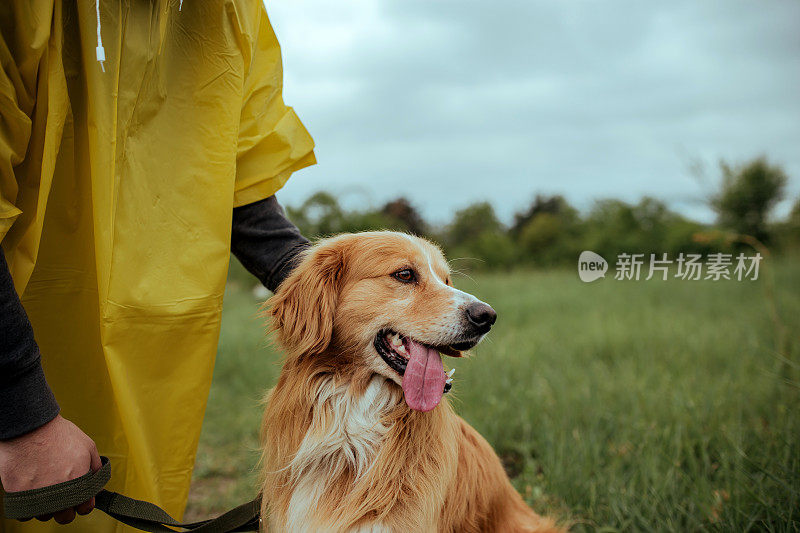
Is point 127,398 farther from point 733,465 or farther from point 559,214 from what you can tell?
point 559,214

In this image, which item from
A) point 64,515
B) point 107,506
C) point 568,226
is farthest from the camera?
point 568,226

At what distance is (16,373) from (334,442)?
39.7 inches

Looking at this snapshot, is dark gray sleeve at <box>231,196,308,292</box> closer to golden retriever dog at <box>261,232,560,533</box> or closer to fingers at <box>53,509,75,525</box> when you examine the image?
golden retriever dog at <box>261,232,560,533</box>

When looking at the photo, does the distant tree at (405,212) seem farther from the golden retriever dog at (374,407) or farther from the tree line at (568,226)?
the golden retriever dog at (374,407)

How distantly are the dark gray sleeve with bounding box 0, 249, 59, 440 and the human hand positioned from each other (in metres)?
0.03

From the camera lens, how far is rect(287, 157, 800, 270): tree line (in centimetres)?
1020

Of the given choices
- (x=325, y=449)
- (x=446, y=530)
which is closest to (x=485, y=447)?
(x=446, y=530)

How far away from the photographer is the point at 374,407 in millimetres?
1983

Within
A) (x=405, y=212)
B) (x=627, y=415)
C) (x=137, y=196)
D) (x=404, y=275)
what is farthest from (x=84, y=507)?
(x=405, y=212)

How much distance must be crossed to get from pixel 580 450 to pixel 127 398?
2.53 m

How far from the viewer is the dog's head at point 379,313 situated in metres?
1.94

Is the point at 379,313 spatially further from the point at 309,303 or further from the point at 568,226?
the point at 568,226

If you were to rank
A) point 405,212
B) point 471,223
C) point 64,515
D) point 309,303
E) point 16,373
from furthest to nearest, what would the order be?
1. point 471,223
2. point 405,212
3. point 309,303
4. point 64,515
5. point 16,373

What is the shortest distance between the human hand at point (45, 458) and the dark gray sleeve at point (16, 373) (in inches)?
1.4
